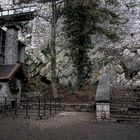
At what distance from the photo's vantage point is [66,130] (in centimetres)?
834

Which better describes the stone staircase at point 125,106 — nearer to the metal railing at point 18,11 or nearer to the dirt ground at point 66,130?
the dirt ground at point 66,130

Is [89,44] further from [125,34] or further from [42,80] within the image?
→ [42,80]

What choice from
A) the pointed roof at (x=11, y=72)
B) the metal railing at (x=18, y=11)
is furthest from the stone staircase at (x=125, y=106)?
the metal railing at (x=18, y=11)

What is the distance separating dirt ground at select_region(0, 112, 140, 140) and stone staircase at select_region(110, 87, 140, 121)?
0.81m

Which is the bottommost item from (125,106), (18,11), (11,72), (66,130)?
(66,130)

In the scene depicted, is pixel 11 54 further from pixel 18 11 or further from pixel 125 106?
pixel 125 106

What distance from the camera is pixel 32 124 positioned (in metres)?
9.22

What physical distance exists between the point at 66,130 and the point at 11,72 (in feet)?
22.1

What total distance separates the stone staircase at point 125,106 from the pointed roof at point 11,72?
5.62m

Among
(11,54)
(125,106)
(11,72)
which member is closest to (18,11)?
(11,54)

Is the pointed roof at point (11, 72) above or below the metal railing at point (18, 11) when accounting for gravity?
below

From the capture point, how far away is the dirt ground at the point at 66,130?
7.28 meters

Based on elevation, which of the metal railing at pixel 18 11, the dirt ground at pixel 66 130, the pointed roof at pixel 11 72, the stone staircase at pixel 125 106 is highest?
the metal railing at pixel 18 11

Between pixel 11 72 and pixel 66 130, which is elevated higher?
pixel 11 72
